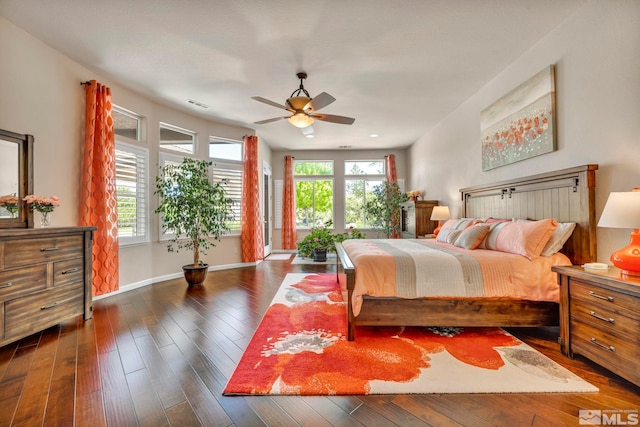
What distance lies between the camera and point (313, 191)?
784 cm

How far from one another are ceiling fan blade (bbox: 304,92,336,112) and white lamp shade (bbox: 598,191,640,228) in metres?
2.49

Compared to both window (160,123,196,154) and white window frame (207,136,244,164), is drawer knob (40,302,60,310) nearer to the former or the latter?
window (160,123,196,154)

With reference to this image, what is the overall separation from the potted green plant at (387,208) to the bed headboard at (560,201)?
3080 mm

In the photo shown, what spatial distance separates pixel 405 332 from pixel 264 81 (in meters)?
3.50

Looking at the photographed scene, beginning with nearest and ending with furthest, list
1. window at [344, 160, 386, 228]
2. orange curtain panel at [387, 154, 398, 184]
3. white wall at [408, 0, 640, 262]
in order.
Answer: white wall at [408, 0, 640, 262]
orange curtain panel at [387, 154, 398, 184]
window at [344, 160, 386, 228]

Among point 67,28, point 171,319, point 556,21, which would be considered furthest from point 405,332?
point 67,28

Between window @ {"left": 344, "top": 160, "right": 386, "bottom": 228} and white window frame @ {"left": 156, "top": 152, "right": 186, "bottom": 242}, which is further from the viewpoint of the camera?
window @ {"left": 344, "top": 160, "right": 386, "bottom": 228}

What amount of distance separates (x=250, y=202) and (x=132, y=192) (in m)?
2.15

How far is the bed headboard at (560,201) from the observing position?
Result: 7.43ft

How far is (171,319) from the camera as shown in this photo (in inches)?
111

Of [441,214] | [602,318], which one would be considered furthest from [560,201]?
[441,214]

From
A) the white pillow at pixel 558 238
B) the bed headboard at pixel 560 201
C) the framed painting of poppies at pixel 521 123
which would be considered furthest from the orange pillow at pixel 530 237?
the framed painting of poppies at pixel 521 123

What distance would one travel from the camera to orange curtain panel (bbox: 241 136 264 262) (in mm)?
5664

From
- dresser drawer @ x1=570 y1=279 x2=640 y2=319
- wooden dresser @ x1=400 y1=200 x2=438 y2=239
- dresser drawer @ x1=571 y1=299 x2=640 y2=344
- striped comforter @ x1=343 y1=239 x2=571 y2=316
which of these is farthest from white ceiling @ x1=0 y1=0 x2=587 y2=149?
dresser drawer @ x1=571 y1=299 x2=640 y2=344
